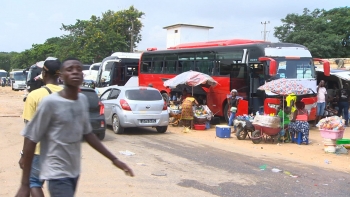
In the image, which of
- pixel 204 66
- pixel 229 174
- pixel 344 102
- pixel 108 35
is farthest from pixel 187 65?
pixel 108 35

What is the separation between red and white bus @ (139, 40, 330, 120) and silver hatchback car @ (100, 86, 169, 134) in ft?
13.6

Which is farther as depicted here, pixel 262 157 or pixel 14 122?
pixel 14 122

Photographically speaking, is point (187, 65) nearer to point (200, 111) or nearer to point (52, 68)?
point (200, 111)

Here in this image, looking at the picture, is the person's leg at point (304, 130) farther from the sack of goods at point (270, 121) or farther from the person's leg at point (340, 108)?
the person's leg at point (340, 108)

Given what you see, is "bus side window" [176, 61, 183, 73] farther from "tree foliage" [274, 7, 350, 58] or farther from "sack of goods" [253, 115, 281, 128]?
"tree foliage" [274, 7, 350, 58]

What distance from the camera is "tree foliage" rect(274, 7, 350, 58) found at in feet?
119

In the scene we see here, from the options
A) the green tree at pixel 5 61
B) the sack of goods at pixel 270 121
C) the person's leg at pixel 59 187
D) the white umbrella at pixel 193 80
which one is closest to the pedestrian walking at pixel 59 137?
the person's leg at pixel 59 187

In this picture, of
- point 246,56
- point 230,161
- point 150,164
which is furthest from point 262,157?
point 246,56

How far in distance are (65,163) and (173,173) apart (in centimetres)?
476

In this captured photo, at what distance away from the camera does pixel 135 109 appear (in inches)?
525

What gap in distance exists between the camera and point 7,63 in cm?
11712

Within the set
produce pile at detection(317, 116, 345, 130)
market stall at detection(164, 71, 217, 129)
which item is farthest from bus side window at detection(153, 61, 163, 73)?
produce pile at detection(317, 116, 345, 130)

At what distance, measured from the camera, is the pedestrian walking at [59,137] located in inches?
132

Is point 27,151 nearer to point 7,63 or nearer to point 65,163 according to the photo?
point 65,163
